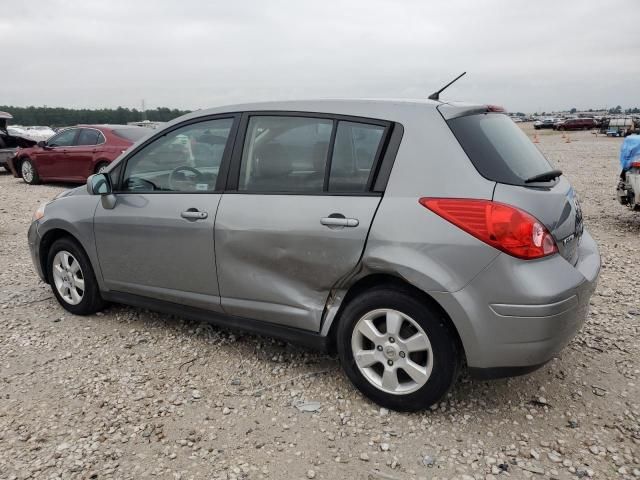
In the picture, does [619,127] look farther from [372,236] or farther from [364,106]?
[372,236]

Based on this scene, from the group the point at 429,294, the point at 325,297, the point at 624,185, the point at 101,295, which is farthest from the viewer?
the point at 624,185

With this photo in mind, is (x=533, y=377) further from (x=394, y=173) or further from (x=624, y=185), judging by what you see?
(x=624, y=185)

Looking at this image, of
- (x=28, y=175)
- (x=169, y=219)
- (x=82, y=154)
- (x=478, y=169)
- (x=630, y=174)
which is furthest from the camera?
(x=28, y=175)

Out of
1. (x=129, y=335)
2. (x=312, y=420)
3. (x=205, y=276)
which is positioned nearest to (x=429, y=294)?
(x=312, y=420)

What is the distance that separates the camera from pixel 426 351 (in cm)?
277

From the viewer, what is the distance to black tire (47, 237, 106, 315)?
13.7 ft

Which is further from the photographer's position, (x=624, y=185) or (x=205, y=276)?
(x=624, y=185)

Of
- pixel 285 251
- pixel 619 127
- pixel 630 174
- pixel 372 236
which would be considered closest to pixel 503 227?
pixel 372 236

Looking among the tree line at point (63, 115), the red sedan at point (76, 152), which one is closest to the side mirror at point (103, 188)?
the red sedan at point (76, 152)

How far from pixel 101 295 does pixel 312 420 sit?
7.13 ft

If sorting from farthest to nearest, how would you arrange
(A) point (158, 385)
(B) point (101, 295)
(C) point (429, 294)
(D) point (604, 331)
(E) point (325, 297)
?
1. (B) point (101, 295)
2. (D) point (604, 331)
3. (A) point (158, 385)
4. (E) point (325, 297)
5. (C) point (429, 294)

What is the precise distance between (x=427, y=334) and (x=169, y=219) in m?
1.85

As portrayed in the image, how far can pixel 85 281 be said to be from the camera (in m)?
4.21

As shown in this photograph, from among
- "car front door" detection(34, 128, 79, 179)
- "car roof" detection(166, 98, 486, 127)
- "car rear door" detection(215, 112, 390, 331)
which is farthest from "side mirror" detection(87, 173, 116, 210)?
"car front door" detection(34, 128, 79, 179)
